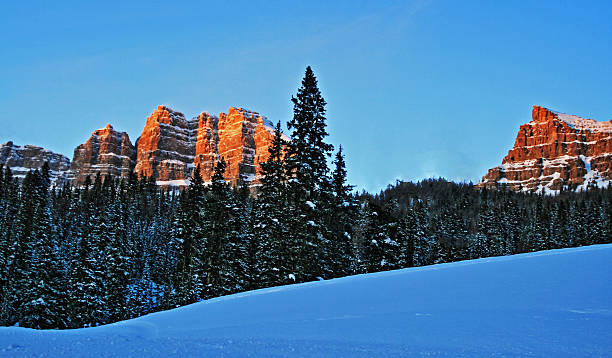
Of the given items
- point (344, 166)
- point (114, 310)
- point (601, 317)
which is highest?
point (344, 166)

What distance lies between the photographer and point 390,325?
6.88 m

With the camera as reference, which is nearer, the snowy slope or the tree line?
the snowy slope

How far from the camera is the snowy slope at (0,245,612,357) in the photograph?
5668 mm

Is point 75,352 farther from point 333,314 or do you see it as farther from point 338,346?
point 333,314

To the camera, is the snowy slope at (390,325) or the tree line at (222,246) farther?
the tree line at (222,246)

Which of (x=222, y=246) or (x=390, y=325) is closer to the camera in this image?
(x=390, y=325)

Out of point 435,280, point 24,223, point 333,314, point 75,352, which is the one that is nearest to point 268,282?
point 435,280

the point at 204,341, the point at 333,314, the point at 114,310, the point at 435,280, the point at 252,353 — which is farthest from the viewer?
the point at 114,310

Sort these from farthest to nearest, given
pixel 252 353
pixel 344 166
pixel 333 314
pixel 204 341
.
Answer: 1. pixel 344 166
2. pixel 333 314
3. pixel 204 341
4. pixel 252 353

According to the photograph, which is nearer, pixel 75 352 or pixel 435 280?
pixel 75 352

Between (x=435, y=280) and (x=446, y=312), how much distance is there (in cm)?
342

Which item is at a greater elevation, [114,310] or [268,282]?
[268,282]

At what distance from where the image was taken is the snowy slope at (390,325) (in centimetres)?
567

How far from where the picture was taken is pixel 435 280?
10.8 meters
